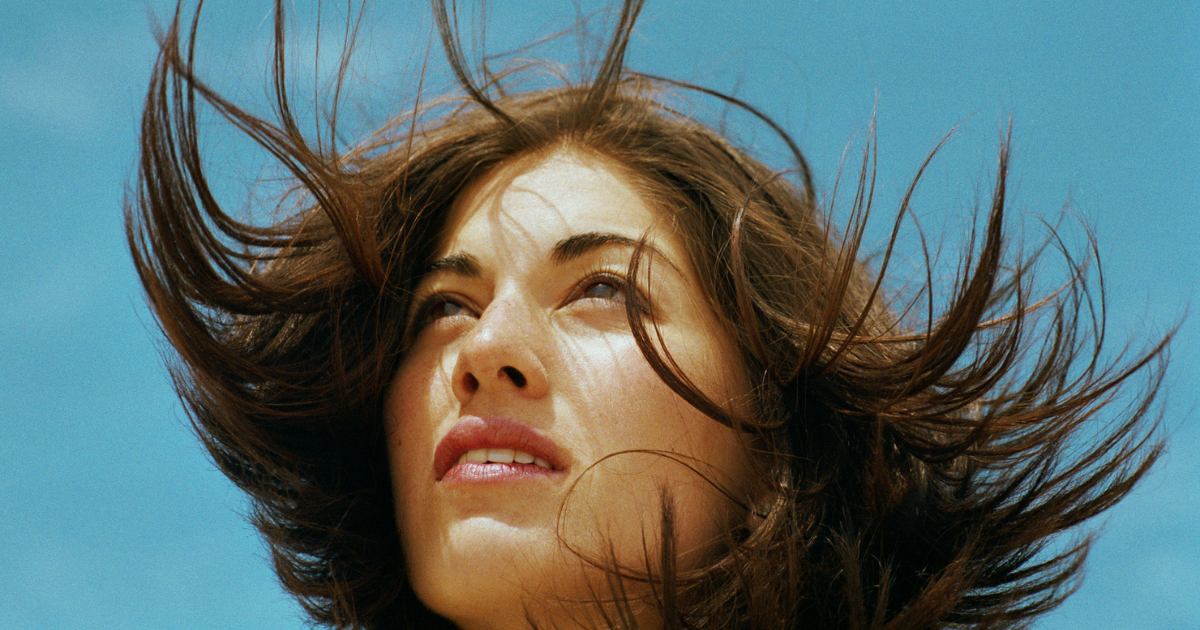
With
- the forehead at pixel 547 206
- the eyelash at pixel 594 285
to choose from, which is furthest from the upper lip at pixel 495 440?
the forehead at pixel 547 206

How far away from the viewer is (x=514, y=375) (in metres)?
2.82

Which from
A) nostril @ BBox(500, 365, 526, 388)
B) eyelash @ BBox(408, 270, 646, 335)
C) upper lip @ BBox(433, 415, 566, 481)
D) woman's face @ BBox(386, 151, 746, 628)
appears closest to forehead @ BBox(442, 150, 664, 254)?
woman's face @ BBox(386, 151, 746, 628)

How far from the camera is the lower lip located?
A: 2723mm

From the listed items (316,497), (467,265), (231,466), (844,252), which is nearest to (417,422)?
(467,265)

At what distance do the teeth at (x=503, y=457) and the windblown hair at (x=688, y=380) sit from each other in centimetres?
34

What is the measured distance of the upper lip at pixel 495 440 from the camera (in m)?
2.74

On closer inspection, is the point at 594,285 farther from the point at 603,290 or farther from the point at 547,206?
the point at 547,206

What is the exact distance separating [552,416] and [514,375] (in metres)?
0.15

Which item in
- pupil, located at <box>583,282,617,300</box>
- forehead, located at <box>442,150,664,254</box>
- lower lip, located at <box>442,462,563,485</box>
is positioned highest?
forehead, located at <box>442,150,664,254</box>

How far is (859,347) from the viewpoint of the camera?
3107mm

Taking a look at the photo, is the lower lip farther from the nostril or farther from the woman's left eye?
the woman's left eye

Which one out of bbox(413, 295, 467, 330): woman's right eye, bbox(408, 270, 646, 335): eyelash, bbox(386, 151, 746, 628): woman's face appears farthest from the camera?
bbox(413, 295, 467, 330): woman's right eye

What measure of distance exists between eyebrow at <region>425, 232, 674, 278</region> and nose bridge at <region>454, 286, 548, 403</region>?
0.17 metres

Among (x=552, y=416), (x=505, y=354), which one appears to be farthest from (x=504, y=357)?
(x=552, y=416)
